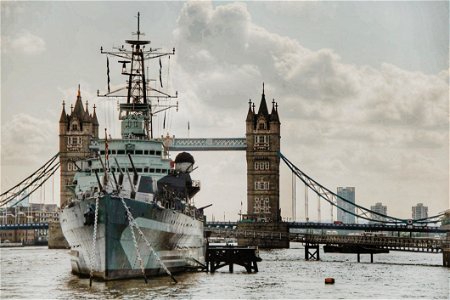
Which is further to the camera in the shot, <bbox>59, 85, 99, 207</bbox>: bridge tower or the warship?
<bbox>59, 85, 99, 207</bbox>: bridge tower

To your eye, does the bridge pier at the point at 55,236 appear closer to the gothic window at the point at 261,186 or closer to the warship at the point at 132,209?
the gothic window at the point at 261,186

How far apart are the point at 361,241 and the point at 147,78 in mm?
36422

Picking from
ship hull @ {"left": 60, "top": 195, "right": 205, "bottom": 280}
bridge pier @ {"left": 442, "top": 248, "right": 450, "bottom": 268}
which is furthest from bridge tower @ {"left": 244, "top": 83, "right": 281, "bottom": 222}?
ship hull @ {"left": 60, "top": 195, "right": 205, "bottom": 280}

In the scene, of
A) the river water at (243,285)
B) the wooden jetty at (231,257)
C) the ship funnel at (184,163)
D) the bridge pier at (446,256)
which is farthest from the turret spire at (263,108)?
the wooden jetty at (231,257)

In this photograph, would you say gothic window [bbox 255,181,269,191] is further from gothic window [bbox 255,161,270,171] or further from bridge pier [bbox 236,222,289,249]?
bridge pier [bbox 236,222,289,249]

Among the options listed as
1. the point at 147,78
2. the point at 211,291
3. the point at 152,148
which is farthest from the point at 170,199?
the point at 147,78

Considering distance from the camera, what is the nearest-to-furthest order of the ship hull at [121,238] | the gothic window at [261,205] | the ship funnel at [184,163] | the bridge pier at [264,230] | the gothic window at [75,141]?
1. the ship hull at [121,238]
2. the ship funnel at [184,163]
3. the bridge pier at [264,230]
4. the gothic window at [261,205]
5. the gothic window at [75,141]

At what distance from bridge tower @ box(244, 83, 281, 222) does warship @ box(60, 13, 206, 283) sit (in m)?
83.4

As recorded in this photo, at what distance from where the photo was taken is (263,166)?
168 metres

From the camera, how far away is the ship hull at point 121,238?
58.4 metres

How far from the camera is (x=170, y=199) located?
2672 inches

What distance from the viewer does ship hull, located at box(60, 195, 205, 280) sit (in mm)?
58375

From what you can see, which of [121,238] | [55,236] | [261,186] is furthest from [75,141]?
[121,238]

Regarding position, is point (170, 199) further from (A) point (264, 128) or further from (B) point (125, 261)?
(A) point (264, 128)
